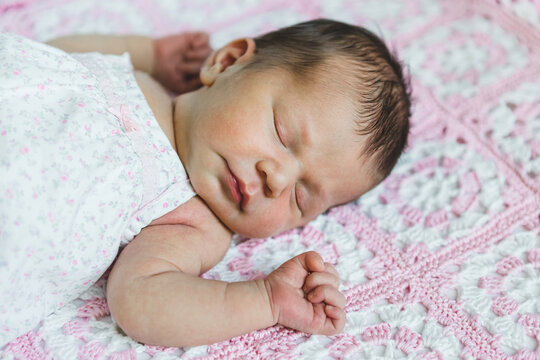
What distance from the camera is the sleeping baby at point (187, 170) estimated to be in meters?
0.91

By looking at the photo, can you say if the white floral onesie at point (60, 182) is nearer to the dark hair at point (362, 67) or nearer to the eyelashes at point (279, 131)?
the eyelashes at point (279, 131)

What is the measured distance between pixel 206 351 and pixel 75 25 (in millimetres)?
1100

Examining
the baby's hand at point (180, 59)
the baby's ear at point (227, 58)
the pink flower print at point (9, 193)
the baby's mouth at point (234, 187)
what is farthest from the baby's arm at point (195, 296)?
the baby's hand at point (180, 59)

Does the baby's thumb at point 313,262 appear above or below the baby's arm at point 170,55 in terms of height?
below

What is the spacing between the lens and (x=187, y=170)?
3.73 feet

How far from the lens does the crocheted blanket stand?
99cm

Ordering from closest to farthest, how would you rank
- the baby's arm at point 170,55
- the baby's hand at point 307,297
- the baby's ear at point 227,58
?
the baby's hand at point 307,297 < the baby's ear at point 227,58 < the baby's arm at point 170,55

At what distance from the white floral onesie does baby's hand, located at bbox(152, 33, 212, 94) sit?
44 centimetres

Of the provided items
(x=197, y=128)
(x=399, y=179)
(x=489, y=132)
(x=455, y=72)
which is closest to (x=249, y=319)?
(x=197, y=128)

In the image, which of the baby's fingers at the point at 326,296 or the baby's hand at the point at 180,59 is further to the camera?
the baby's hand at the point at 180,59

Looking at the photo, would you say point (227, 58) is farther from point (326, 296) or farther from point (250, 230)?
point (326, 296)

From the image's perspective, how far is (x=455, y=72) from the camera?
1609 mm

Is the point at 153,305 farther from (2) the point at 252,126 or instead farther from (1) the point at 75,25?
(1) the point at 75,25

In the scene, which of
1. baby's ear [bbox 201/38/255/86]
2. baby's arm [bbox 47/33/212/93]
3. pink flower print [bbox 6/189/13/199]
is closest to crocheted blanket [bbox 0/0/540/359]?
baby's arm [bbox 47/33/212/93]
